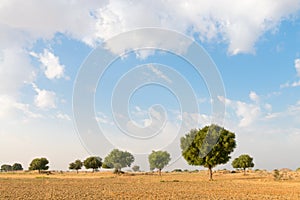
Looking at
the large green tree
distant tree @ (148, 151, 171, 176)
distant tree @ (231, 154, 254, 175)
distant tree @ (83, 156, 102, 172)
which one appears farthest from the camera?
distant tree @ (83, 156, 102, 172)

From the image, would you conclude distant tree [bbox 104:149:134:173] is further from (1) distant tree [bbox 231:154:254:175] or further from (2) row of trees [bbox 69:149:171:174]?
(1) distant tree [bbox 231:154:254:175]

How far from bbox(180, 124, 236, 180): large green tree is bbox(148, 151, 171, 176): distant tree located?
74830 mm

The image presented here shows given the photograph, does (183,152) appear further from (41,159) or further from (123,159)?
(41,159)

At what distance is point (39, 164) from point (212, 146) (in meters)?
138

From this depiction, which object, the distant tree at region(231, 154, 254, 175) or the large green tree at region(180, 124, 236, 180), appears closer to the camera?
the large green tree at region(180, 124, 236, 180)

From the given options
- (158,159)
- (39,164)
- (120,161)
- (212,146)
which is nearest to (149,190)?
(212,146)

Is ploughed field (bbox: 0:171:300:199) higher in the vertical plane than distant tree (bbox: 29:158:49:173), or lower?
lower

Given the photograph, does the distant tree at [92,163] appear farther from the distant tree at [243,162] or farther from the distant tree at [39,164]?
the distant tree at [243,162]

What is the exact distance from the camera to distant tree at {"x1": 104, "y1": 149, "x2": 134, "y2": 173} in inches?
6619

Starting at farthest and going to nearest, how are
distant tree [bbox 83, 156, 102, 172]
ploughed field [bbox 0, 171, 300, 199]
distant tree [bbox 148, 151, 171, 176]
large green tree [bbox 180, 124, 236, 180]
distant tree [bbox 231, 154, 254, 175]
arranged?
distant tree [bbox 83, 156, 102, 172], distant tree [bbox 148, 151, 171, 176], distant tree [bbox 231, 154, 254, 175], large green tree [bbox 180, 124, 236, 180], ploughed field [bbox 0, 171, 300, 199]

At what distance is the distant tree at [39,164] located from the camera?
188562mm

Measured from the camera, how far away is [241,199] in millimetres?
31641

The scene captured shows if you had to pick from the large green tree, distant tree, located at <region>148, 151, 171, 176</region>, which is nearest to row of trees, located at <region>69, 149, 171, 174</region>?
distant tree, located at <region>148, 151, 171, 176</region>

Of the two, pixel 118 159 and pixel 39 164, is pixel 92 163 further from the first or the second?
pixel 39 164
